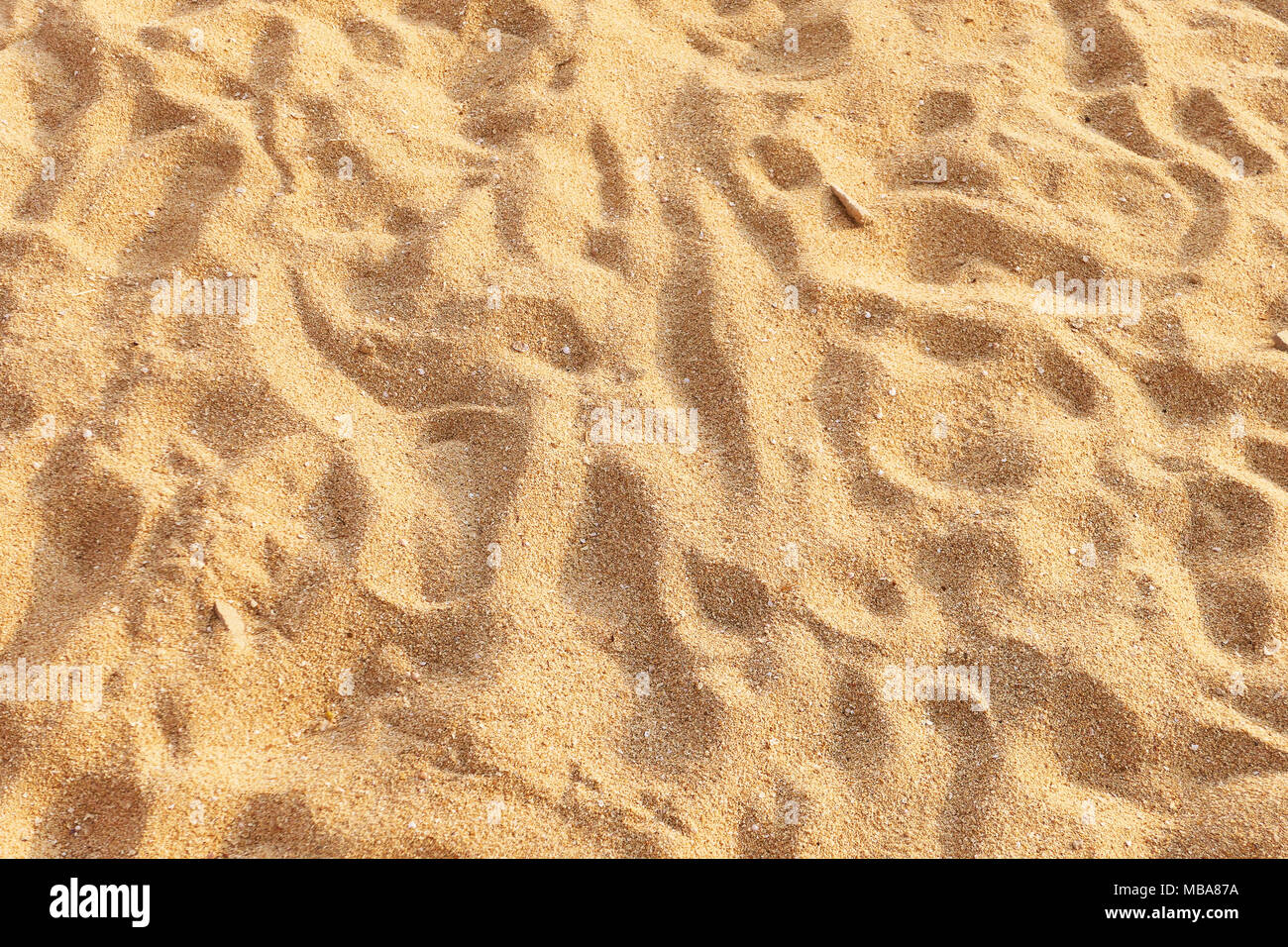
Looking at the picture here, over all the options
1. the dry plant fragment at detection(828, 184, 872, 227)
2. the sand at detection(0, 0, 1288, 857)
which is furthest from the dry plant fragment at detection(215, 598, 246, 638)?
the dry plant fragment at detection(828, 184, 872, 227)

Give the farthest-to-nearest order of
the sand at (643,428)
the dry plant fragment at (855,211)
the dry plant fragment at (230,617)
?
the dry plant fragment at (855,211) < the dry plant fragment at (230,617) < the sand at (643,428)

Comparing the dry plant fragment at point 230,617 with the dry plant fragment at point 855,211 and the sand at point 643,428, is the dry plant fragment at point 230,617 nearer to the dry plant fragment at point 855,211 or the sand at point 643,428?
the sand at point 643,428

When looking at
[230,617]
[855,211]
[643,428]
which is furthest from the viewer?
[855,211]

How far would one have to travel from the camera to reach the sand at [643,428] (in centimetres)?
196

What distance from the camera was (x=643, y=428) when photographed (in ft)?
7.74

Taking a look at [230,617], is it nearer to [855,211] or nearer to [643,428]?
[643,428]

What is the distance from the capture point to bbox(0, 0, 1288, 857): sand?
196cm

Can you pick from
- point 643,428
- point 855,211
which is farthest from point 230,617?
point 855,211

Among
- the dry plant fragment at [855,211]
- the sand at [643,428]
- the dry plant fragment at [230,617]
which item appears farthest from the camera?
the dry plant fragment at [855,211]

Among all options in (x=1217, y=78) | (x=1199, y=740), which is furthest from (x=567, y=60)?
(x=1199, y=740)

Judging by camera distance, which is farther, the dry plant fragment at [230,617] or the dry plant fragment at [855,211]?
the dry plant fragment at [855,211]

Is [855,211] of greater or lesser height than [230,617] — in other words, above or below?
above

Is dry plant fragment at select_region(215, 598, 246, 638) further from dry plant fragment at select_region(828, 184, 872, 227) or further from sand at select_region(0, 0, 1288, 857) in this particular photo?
dry plant fragment at select_region(828, 184, 872, 227)

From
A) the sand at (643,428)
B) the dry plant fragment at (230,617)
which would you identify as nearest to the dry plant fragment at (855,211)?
the sand at (643,428)
